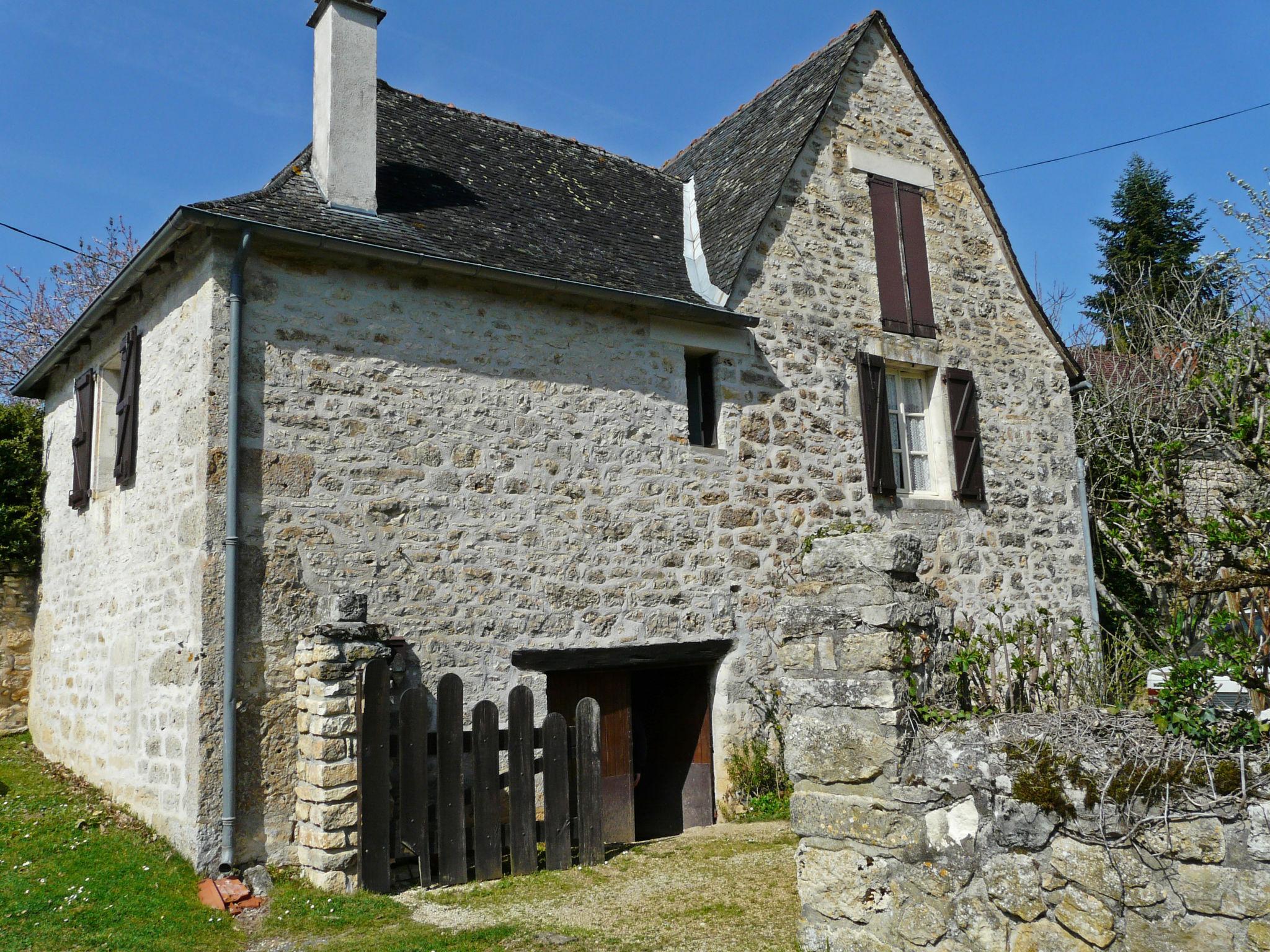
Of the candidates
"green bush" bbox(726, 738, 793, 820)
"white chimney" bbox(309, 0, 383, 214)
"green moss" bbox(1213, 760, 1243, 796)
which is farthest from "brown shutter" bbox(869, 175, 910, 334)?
"green moss" bbox(1213, 760, 1243, 796)

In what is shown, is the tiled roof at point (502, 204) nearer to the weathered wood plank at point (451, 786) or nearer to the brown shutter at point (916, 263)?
the brown shutter at point (916, 263)

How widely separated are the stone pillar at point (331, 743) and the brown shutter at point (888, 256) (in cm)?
619

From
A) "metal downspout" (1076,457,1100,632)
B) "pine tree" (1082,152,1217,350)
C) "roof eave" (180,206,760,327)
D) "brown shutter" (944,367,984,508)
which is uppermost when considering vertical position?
"pine tree" (1082,152,1217,350)

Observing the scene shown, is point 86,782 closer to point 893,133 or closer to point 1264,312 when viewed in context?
point 893,133

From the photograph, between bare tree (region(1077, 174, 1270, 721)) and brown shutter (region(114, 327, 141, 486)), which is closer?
bare tree (region(1077, 174, 1270, 721))

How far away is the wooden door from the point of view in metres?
7.96

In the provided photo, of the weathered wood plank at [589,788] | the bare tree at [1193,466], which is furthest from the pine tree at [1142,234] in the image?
the weathered wood plank at [589,788]

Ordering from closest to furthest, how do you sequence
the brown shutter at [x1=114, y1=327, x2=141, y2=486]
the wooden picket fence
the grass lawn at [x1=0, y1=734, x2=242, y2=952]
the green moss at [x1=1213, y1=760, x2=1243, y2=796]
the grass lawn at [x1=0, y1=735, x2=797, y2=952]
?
the green moss at [x1=1213, y1=760, x2=1243, y2=796] < the grass lawn at [x1=0, y1=735, x2=797, y2=952] < the grass lawn at [x1=0, y1=734, x2=242, y2=952] < the wooden picket fence < the brown shutter at [x1=114, y1=327, x2=141, y2=486]

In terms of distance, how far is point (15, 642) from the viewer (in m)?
10.7

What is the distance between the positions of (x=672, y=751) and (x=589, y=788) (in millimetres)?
2003

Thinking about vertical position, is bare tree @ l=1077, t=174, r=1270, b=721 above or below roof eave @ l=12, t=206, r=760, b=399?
below

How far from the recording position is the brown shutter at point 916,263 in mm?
10422

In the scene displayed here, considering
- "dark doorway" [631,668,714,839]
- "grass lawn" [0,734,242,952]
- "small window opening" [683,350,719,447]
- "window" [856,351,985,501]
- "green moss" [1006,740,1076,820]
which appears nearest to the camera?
"green moss" [1006,740,1076,820]

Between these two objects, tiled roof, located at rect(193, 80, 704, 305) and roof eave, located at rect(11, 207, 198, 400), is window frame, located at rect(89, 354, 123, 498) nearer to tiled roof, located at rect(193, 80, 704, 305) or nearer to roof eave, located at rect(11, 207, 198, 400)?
roof eave, located at rect(11, 207, 198, 400)
